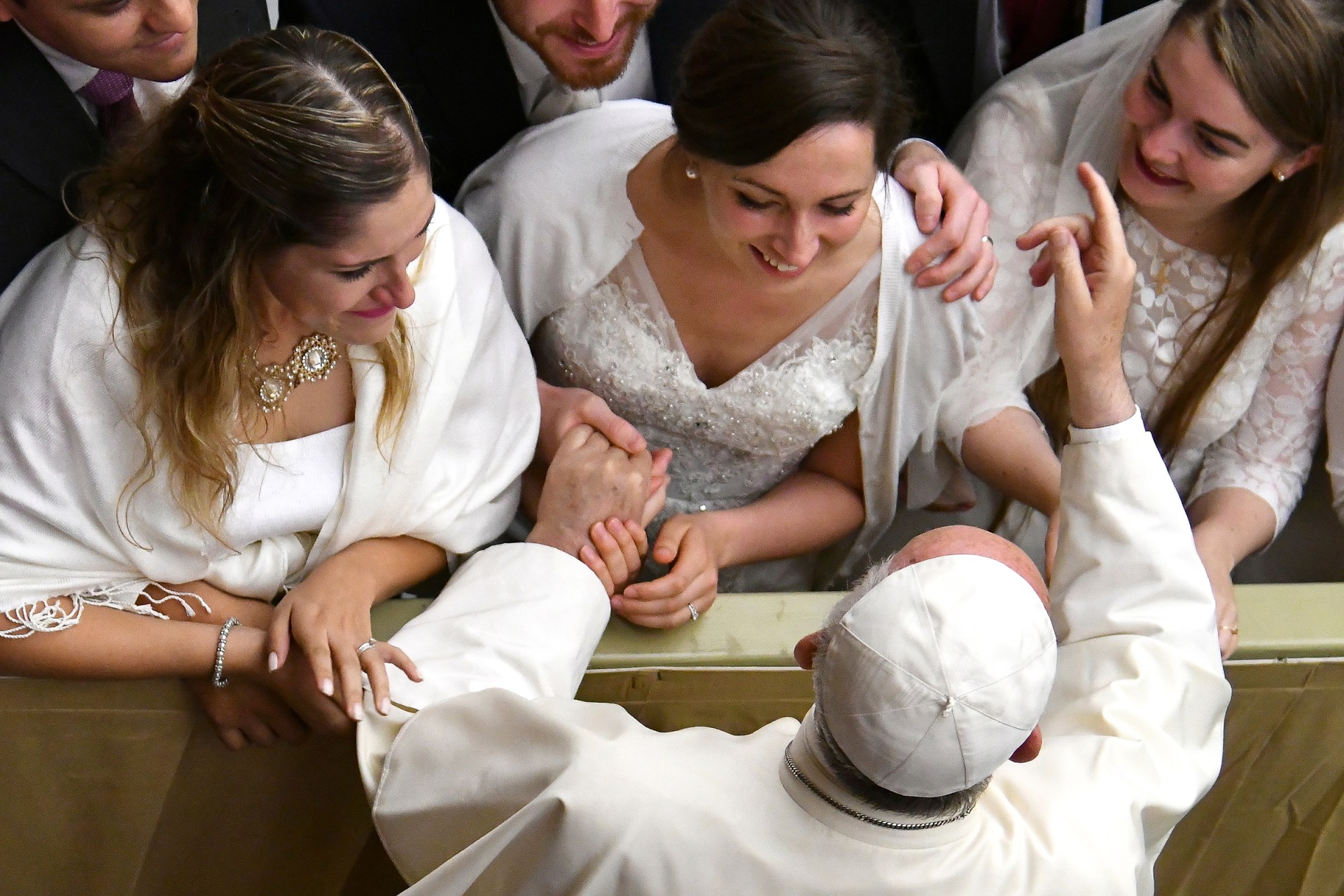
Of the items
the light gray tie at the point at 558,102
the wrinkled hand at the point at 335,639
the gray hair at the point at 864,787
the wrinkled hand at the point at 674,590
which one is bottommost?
the wrinkled hand at the point at 674,590

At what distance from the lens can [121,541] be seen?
175 cm

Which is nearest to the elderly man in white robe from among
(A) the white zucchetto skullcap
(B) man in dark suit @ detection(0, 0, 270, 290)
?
(A) the white zucchetto skullcap

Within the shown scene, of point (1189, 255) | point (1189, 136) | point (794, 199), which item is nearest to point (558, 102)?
point (794, 199)

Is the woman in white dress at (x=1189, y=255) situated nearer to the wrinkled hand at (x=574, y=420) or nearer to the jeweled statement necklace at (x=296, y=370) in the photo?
the wrinkled hand at (x=574, y=420)

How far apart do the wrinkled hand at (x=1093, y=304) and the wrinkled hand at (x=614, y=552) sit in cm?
72

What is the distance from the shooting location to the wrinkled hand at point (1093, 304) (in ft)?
6.05

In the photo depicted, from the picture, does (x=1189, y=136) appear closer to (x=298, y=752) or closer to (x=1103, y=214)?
(x=1103, y=214)

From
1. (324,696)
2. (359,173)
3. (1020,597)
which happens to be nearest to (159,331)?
(359,173)

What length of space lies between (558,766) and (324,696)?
473mm

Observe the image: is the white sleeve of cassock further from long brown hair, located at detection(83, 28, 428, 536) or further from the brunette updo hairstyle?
the brunette updo hairstyle

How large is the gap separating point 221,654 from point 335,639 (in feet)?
0.58

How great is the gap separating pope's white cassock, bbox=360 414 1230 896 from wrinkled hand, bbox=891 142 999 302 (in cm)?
42

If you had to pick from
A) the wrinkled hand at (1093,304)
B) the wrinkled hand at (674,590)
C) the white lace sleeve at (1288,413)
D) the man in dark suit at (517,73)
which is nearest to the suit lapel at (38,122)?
the man in dark suit at (517,73)

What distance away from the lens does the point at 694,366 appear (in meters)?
2.28
